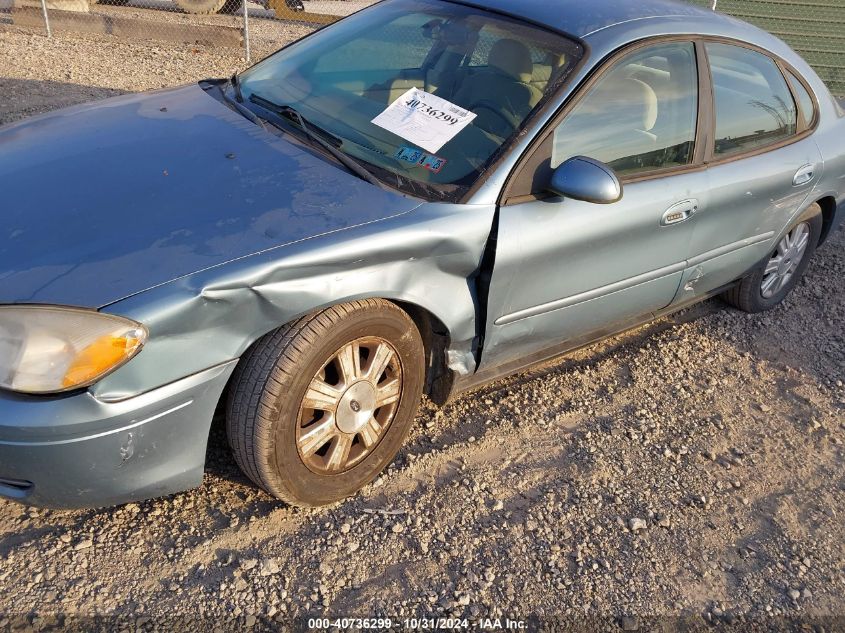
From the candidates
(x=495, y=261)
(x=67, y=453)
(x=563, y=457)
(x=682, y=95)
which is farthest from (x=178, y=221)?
(x=682, y=95)

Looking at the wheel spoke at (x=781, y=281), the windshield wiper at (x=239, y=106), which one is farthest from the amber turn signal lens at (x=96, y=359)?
the wheel spoke at (x=781, y=281)

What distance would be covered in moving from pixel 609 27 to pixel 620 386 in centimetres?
161

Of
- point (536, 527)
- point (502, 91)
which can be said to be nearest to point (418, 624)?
point (536, 527)

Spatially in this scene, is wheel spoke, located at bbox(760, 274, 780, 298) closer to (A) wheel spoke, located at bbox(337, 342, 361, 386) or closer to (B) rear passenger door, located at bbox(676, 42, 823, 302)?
(B) rear passenger door, located at bbox(676, 42, 823, 302)

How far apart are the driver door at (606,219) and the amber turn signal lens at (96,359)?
4.13 ft

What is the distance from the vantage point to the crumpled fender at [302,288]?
2049mm

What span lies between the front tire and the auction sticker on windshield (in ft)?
2.33

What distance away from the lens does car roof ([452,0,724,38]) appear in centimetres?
305

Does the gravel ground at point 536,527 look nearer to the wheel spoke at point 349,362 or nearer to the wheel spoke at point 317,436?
the wheel spoke at point 317,436

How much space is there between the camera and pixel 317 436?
251 cm

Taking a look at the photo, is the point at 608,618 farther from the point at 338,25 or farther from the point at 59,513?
the point at 338,25

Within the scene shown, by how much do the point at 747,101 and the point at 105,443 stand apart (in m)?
3.12

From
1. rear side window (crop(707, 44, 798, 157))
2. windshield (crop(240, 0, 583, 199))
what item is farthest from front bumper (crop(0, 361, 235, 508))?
rear side window (crop(707, 44, 798, 157))

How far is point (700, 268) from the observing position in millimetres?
3523
